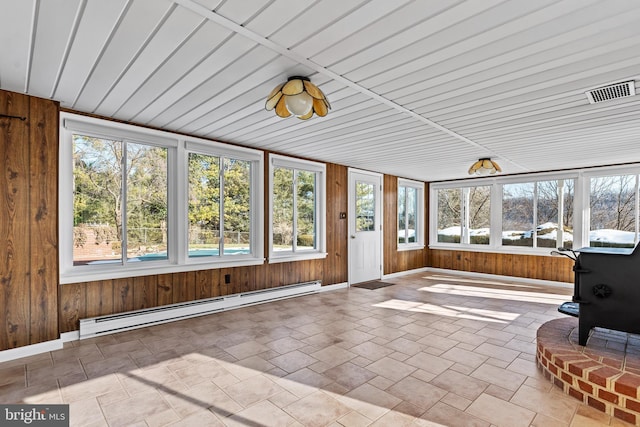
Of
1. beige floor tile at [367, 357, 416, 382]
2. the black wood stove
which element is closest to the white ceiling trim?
the black wood stove

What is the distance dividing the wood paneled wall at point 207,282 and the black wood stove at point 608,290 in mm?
3817

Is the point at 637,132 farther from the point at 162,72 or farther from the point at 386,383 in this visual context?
the point at 162,72

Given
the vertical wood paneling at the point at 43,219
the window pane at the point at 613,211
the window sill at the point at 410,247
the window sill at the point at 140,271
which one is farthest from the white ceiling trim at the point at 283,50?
the window pane at the point at 613,211

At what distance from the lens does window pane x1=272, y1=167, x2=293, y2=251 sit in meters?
5.32

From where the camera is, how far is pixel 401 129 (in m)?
3.79

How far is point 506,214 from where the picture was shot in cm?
726

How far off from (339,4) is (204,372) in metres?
2.82

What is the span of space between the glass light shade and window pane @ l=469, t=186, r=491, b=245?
6.46m

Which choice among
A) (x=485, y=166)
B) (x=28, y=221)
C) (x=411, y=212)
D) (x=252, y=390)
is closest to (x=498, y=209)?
(x=411, y=212)

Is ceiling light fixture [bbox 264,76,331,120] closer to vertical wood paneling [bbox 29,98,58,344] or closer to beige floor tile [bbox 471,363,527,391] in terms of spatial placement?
vertical wood paneling [bbox 29,98,58,344]

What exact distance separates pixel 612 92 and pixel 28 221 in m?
5.17

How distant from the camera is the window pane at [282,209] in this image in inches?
209

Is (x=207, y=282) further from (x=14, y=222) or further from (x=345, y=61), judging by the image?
(x=345, y=61)

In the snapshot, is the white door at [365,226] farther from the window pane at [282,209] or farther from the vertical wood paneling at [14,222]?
the vertical wood paneling at [14,222]
